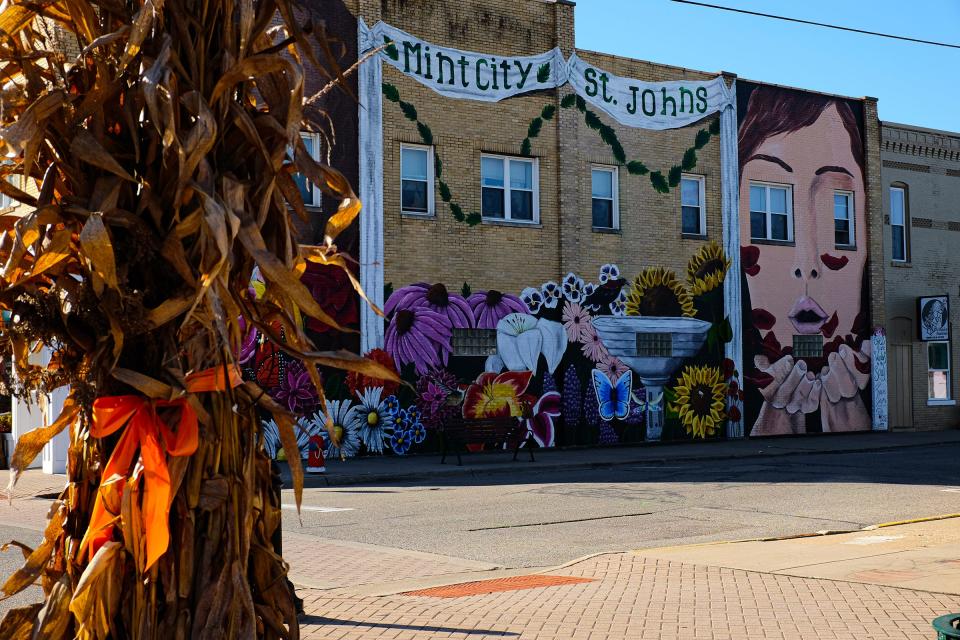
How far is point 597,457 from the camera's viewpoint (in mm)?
21859

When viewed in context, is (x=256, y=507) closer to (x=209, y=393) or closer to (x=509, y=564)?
(x=209, y=393)

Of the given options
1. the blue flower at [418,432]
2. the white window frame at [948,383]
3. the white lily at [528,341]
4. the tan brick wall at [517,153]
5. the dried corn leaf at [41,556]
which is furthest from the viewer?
the white window frame at [948,383]

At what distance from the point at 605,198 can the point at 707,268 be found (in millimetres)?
3383

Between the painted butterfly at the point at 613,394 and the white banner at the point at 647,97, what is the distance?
617 centimetres

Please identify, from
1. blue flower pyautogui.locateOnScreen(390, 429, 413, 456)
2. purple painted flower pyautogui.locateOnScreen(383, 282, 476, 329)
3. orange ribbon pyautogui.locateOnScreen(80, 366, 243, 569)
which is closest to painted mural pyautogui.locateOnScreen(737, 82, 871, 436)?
purple painted flower pyautogui.locateOnScreen(383, 282, 476, 329)

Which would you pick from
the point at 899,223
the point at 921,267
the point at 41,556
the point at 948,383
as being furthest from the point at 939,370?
the point at 41,556

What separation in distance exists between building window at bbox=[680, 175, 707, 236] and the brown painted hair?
143cm

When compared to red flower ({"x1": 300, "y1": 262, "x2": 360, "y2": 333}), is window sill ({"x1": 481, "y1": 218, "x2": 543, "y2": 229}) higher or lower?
higher

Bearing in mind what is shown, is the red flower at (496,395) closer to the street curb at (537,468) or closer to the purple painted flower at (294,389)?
the street curb at (537,468)

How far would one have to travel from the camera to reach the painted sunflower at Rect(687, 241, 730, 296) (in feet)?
88.0

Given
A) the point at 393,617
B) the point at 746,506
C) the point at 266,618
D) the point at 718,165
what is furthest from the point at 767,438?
the point at 266,618

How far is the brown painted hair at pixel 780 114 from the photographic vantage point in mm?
27984

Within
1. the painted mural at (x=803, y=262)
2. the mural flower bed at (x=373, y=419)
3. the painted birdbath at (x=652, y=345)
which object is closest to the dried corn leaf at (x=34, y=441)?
the mural flower bed at (x=373, y=419)

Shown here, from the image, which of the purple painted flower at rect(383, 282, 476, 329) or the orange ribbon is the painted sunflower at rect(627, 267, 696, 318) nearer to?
the purple painted flower at rect(383, 282, 476, 329)
